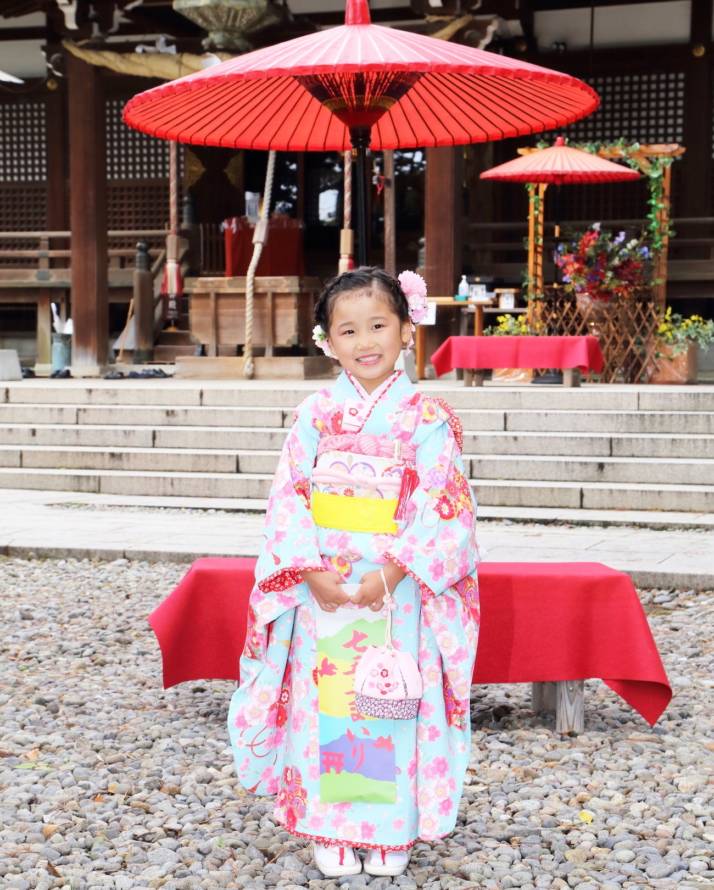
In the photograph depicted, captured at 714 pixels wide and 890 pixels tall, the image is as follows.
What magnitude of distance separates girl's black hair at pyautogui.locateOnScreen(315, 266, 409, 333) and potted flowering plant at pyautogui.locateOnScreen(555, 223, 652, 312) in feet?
30.5

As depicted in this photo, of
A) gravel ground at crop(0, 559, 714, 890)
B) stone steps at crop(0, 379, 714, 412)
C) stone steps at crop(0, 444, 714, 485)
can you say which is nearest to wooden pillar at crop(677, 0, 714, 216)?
stone steps at crop(0, 379, 714, 412)

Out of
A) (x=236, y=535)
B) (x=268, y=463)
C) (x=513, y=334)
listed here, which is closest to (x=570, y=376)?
(x=513, y=334)

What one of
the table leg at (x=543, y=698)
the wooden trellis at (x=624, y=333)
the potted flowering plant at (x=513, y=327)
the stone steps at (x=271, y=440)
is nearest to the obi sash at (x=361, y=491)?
the table leg at (x=543, y=698)

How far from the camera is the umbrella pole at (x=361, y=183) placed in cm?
451

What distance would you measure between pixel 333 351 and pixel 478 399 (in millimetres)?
6818

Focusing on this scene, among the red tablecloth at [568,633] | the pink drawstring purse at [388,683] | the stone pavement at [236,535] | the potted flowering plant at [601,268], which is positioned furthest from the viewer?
the potted flowering plant at [601,268]

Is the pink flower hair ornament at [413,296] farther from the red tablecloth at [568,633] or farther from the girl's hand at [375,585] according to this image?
the red tablecloth at [568,633]

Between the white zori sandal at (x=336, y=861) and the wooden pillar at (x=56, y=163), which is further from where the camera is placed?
the wooden pillar at (x=56, y=163)

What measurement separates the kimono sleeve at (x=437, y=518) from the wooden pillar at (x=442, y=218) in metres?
9.79

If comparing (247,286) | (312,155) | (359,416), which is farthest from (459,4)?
(359,416)

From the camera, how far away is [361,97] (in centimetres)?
482

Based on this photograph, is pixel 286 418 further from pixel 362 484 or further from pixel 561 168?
pixel 362 484

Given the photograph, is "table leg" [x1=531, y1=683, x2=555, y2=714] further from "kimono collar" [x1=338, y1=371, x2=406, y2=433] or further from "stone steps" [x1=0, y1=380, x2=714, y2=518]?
"stone steps" [x1=0, y1=380, x2=714, y2=518]

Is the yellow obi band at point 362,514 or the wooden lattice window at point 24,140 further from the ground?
the wooden lattice window at point 24,140
